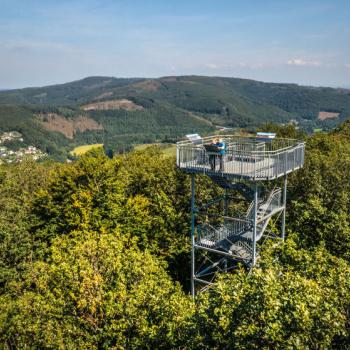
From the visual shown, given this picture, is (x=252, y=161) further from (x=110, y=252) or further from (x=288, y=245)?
(x=110, y=252)

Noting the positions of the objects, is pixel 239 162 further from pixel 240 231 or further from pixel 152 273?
pixel 152 273

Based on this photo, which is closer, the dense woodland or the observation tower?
the dense woodland

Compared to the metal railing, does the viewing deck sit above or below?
above

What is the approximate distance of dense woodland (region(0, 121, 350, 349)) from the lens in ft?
33.5

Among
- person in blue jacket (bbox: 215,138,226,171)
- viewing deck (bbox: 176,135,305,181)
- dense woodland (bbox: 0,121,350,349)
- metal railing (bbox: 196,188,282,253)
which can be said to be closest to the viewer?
dense woodland (bbox: 0,121,350,349)

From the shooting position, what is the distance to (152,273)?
1959 cm

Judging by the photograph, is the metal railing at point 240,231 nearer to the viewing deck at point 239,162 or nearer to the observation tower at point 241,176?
the observation tower at point 241,176

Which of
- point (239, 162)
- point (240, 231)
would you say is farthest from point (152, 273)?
point (239, 162)

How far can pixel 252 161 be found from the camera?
62.2 feet

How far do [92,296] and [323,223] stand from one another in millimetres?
14490

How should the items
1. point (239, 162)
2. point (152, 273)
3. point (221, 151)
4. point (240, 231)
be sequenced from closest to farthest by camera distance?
point (221, 151) < point (239, 162) < point (152, 273) < point (240, 231)

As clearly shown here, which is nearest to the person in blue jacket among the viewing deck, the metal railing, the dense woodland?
the viewing deck

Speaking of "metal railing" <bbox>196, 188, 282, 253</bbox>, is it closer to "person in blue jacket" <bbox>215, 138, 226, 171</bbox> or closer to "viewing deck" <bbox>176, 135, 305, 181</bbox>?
"viewing deck" <bbox>176, 135, 305, 181</bbox>

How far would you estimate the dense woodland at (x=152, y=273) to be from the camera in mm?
10211
